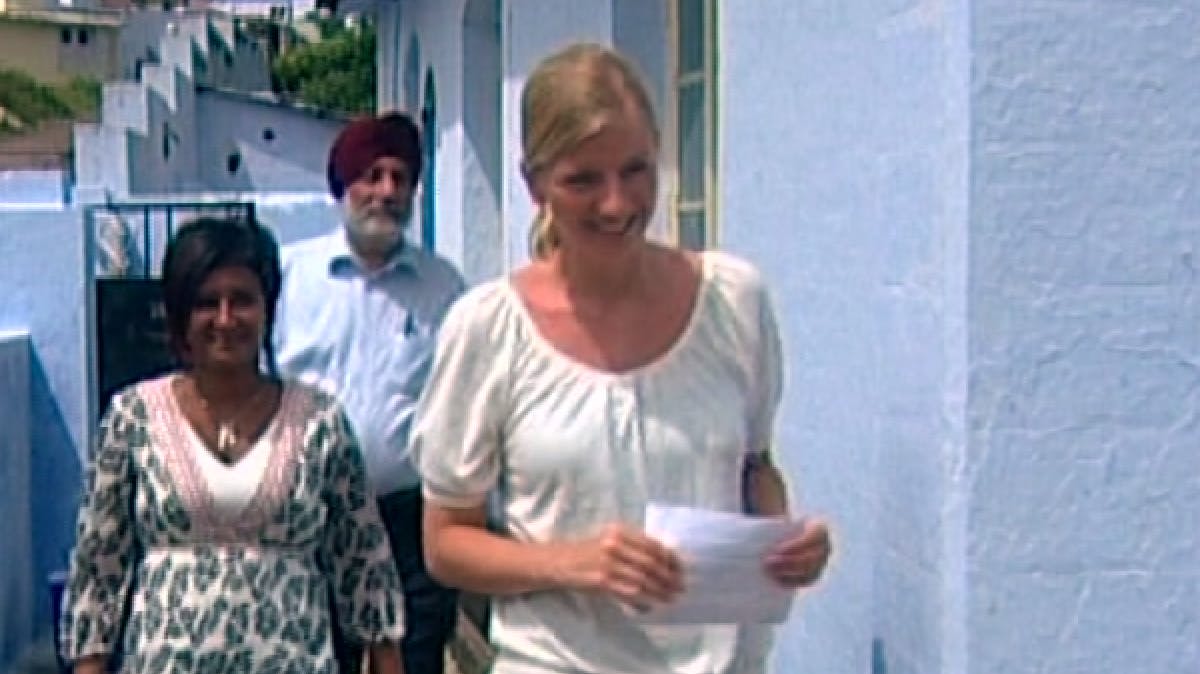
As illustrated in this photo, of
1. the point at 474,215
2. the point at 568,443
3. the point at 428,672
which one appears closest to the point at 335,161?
the point at 428,672

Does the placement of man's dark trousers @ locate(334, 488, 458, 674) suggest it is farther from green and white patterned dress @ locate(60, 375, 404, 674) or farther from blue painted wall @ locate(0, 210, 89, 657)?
blue painted wall @ locate(0, 210, 89, 657)

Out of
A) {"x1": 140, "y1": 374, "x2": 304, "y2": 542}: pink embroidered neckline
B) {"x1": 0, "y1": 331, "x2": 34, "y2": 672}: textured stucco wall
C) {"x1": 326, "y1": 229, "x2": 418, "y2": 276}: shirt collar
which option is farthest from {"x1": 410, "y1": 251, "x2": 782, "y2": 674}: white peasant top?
{"x1": 0, "y1": 331, "x2": 34, "y2": 672}: textured stucco wall

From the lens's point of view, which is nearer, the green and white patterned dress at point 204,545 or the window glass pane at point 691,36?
the green and white patterned dress at point 204,545

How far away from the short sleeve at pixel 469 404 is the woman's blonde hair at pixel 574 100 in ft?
0.78

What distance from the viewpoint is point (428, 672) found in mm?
6434

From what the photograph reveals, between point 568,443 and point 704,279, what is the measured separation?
317 millimetres

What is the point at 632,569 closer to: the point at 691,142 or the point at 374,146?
the point at 374,146

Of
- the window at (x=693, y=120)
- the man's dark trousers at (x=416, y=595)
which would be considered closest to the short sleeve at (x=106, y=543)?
the man's dark trousers at (x=416, y=595)

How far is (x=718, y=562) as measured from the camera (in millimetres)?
3486

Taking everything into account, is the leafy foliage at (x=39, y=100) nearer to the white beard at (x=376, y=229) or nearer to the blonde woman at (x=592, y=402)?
the white beard at (x=376, y=229)

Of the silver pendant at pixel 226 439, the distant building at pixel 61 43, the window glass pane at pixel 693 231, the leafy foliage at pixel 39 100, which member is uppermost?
the distant building at pixel 61 43

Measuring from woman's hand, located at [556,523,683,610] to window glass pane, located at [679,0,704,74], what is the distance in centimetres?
362

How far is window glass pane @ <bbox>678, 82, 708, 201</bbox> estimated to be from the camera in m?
7.00

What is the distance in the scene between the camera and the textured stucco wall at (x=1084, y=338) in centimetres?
403
